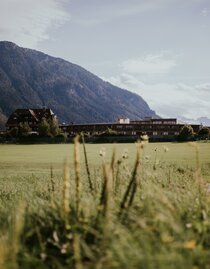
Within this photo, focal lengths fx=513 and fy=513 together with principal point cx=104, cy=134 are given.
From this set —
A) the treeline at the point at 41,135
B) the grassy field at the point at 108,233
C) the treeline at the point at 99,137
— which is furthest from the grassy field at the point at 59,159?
the treeline at the point at 41,135

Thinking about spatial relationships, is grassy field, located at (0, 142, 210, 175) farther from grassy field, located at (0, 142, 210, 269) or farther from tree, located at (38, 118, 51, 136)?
tree, located at (38, 118, 51, 136)

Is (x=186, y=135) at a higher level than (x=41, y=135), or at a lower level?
higher

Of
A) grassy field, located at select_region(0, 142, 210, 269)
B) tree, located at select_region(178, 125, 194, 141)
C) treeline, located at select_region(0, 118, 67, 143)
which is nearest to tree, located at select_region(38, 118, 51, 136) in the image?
treeline, located at select_region(0, 118, 67, 143)

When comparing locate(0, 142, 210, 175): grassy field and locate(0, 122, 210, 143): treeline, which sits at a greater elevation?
locate(0, 122, 210, 143): treeline

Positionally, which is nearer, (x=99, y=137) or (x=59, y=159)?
(x=59, y=159)

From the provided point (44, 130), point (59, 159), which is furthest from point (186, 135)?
point (59, 159)

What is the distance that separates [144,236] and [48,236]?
4.60 feet

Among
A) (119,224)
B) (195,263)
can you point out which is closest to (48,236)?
(119,224)

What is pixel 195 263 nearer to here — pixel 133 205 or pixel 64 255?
pixel 64 255

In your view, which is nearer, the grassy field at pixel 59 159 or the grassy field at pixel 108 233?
the grassy field at pixel 108 233

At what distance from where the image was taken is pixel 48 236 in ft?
19.7

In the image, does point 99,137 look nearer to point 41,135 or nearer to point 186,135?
point 41,135

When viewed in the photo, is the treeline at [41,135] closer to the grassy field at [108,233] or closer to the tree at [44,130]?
the tree at [44,130]

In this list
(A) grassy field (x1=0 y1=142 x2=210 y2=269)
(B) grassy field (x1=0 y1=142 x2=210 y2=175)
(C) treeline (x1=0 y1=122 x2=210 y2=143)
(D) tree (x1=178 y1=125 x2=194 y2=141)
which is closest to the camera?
(A) grassy field (x1=0 y1=142 x2=210 y2=269)
